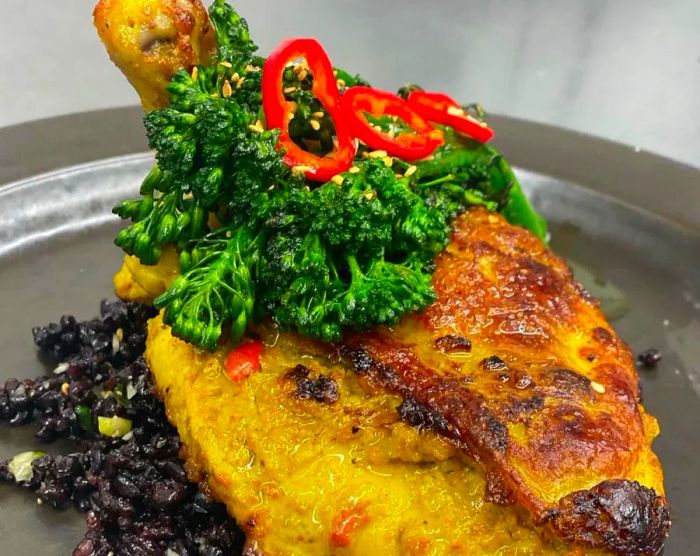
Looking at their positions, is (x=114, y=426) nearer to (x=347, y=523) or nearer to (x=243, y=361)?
(x=243, y=361)

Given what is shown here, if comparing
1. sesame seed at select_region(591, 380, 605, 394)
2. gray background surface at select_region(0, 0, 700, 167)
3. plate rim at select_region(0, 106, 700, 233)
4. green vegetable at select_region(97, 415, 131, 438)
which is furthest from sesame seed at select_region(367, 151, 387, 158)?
gray background surface at select_region(0, 0, 700, 167)

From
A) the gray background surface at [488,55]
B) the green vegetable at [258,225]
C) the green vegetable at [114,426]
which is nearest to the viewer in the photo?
the green vegetable at [258,225]

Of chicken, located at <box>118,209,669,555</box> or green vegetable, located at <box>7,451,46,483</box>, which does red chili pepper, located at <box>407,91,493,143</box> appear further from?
green vegetable, located at <box>7,451,46,483</box>

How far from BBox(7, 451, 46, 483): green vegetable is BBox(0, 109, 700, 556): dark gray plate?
0.13 meters

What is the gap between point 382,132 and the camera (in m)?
3.42

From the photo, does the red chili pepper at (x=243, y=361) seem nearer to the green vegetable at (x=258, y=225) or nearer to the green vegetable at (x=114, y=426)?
the green vegetable at (x=258, y=225)

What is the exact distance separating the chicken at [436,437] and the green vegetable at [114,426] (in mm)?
472

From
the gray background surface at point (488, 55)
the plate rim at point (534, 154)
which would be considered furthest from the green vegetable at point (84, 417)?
the gray background surface at point (488, 55)

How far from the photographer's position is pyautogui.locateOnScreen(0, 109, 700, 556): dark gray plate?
3.99 metres

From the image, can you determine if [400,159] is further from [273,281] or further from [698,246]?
[698,246]

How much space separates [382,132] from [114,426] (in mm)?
1878

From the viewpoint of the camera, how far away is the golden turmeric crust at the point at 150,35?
10.1 feet

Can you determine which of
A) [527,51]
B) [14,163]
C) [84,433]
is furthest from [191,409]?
[527,51]

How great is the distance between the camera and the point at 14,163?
4.88m
